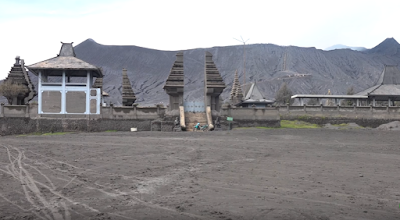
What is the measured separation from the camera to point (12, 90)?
4459 centimetres

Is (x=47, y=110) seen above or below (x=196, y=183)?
above

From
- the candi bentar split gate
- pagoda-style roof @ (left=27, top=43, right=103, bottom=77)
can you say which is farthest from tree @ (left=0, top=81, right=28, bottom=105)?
the candi bentar split gate

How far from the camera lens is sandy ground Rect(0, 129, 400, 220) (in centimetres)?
905

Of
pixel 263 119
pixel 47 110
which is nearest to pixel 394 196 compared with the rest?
pixel 263 119

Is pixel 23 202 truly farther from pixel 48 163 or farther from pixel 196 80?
pixel 196 80

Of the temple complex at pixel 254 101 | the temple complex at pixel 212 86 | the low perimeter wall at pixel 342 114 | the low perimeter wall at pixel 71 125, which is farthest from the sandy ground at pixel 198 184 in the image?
the temple complex at pixel 254 101

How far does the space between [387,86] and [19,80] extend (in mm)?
52693

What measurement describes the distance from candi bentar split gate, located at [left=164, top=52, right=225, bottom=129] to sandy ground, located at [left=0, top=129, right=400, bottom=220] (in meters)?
19.0

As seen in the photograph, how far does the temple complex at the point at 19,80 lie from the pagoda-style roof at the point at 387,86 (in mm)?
46112

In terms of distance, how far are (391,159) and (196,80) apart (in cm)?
17278

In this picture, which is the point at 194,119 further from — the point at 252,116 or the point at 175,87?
→ the point at 252,116

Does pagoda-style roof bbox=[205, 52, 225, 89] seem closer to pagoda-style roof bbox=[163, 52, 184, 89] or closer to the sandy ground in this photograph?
pagoda-style roof bbox=[163, 52, 184, 89]

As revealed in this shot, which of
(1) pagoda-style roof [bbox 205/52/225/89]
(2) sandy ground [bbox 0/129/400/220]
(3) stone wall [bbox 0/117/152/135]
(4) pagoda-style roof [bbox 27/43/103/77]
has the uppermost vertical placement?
(4) pagoda-style roof [bbox 27/43/103/77]

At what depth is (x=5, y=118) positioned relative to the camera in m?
40.3
